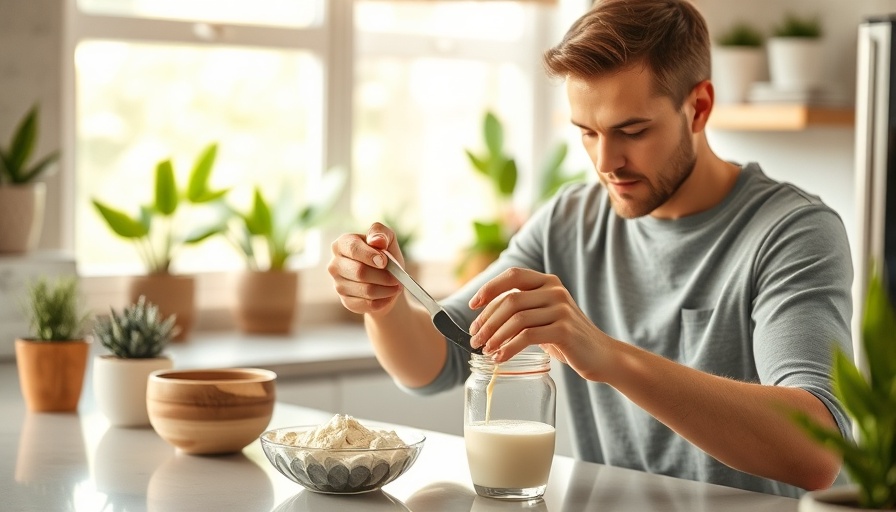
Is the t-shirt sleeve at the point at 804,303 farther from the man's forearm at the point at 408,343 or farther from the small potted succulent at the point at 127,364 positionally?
the small potted succulent at the point at 127,364

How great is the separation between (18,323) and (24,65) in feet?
2.36

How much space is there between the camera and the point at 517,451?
142 centimetres

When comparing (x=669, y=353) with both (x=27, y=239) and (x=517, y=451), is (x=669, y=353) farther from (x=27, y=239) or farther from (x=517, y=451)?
(x=27, y=239)

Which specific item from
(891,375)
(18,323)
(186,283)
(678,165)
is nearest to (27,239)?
(18,323)

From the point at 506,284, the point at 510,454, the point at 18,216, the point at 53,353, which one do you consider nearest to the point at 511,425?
the point at 510,454

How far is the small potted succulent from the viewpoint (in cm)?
192

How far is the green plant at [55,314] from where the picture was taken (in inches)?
81.6

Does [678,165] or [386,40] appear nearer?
[678,165]

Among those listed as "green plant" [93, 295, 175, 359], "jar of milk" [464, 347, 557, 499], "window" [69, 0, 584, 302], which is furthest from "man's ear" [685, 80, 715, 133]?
"window" [69, 0, 584, 302]

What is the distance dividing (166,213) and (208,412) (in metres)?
1.51

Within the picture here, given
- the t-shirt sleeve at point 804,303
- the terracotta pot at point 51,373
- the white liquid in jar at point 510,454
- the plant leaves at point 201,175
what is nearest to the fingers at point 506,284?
the white liquid in jar at point 510,454

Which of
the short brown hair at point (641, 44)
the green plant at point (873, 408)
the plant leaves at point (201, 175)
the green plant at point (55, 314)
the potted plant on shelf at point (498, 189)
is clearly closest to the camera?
the green plant at point (873, 408)

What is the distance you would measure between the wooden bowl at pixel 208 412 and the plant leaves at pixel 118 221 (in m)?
1.36

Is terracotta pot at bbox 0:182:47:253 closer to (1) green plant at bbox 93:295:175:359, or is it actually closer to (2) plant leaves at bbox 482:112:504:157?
(1) green plant at bbox 93:295:175:359
